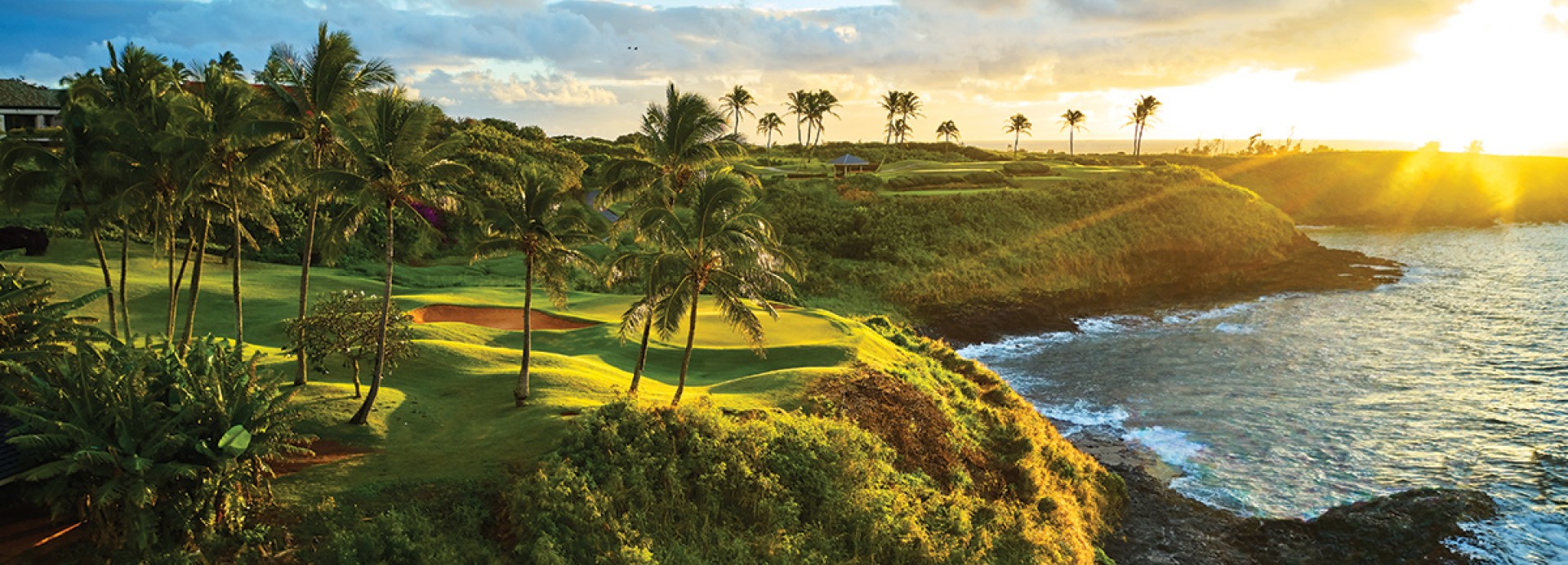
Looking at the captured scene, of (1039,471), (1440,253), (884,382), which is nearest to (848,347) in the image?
(884,382)

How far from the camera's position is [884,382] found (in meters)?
32.3

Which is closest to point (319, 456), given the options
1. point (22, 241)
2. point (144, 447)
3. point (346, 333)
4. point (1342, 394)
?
point (346, 333)

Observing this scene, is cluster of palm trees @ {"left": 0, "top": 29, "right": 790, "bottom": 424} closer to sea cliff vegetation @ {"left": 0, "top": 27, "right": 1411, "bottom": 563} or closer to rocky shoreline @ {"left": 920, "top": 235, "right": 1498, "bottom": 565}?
sea cliff vegetation @ {"left": 0, "top": 27, "right": 1411, "bottom": 563}

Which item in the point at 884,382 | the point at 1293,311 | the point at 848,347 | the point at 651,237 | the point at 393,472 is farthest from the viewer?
the point at 1293,311

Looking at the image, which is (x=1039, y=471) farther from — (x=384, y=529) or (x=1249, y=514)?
(x=384, y=529)

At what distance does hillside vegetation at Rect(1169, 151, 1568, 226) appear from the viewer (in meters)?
122

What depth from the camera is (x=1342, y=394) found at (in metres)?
43.0

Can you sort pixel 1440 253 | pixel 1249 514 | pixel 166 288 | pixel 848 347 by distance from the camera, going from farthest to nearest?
pixel 1440 253, pixel 166 288, pixel 848 347, pixel 1249 514

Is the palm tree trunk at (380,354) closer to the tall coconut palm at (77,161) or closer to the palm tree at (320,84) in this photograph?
the palm tree at (320,84)

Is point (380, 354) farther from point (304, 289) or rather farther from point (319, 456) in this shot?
point (304, 289)

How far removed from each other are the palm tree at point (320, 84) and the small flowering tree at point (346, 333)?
146 inches

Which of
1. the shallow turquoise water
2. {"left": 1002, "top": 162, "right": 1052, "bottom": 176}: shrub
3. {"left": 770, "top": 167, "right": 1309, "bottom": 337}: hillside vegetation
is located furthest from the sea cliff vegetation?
{"left": 1002, "top": 162, "right": 1052, "bottom": 176}: shrub

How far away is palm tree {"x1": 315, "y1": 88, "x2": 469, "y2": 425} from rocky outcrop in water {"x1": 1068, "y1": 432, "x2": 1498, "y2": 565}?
959 inches

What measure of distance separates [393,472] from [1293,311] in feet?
218
